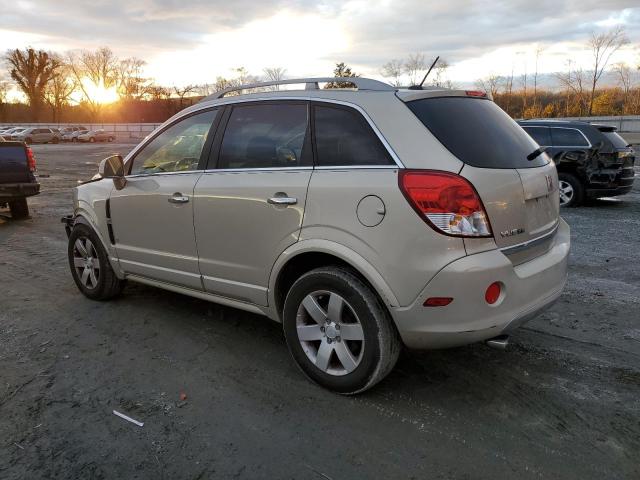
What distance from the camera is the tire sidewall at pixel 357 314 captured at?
9.61 ft

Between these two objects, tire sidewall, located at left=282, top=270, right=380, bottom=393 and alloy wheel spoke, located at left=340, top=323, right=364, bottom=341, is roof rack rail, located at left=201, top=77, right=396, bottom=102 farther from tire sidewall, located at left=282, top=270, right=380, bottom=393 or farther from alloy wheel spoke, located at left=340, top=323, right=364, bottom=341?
alloy wheel spoke, located at left=340, top=323, right=364, bottom=341

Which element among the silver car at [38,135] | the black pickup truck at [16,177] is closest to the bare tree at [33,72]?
the silver car at [38,135]

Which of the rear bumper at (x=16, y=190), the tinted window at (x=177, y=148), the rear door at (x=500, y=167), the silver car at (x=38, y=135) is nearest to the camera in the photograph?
the rear door at (x=500, y=167)

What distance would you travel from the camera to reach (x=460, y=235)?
2.71 meters

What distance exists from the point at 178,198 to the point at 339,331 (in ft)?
5.42

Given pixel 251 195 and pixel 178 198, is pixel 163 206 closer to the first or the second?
pixel 178 198

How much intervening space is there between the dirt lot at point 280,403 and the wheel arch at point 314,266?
0.55 meters

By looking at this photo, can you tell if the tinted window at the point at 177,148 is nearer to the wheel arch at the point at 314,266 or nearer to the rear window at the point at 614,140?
the wheel arch at the point at 314,266

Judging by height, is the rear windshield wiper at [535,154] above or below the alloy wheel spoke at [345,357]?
above

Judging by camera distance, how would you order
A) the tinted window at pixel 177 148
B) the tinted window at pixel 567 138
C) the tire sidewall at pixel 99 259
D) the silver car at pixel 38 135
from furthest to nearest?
the silver car at pixel 38 135, the tinted window at pixel 567 138, the tire sidewall at pixel 99 259, the tinted window at pixel 177 148

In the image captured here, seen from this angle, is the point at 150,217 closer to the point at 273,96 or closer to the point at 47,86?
the point at 273,96

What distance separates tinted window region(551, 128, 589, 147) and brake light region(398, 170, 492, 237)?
8328 mm

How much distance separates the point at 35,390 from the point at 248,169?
1.94 m

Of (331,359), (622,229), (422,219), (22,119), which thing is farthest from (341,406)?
(22,119)
